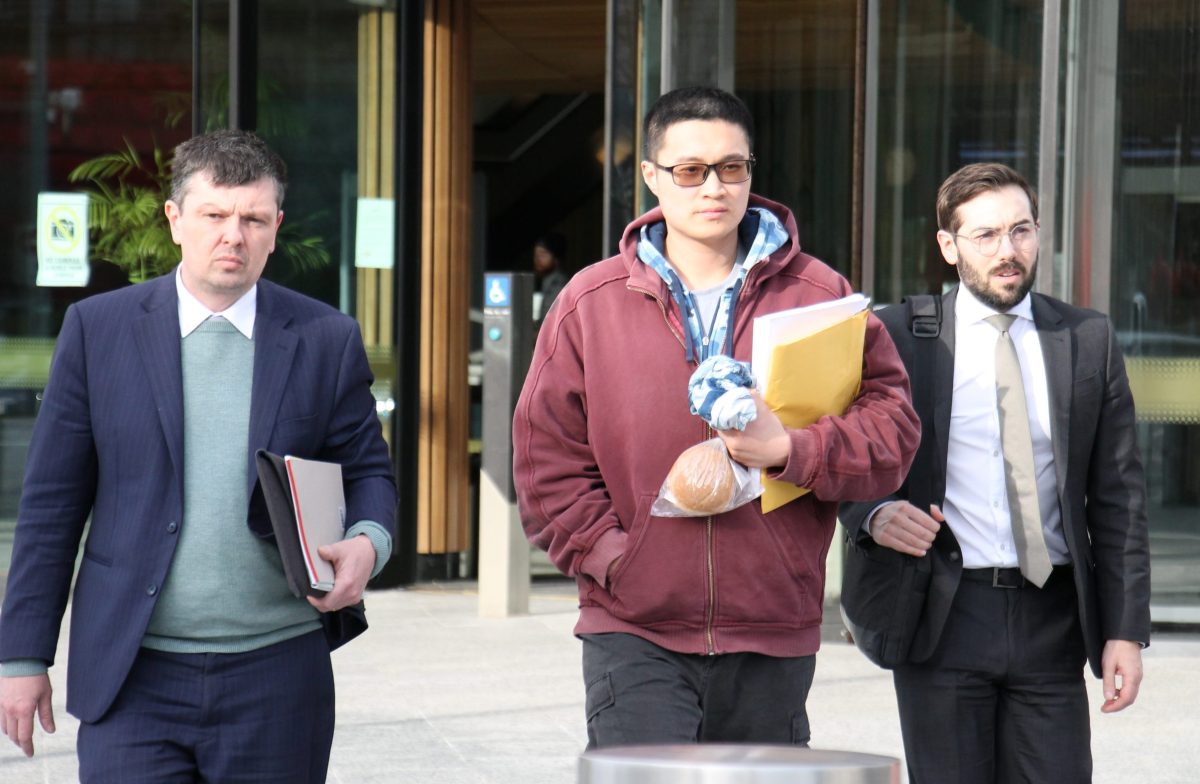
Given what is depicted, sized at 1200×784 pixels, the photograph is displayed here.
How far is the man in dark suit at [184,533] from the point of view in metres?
3.30

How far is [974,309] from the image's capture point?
3.96 m

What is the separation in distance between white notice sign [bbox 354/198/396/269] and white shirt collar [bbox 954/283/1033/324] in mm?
7082

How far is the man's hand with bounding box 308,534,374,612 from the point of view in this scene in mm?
3324

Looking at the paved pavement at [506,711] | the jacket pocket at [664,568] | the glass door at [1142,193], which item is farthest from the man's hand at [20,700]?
the glass door at [1142,193]

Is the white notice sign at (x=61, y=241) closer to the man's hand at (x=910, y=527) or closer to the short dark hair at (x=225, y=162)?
the short dark hair at (x=225, y=162)

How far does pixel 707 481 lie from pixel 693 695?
430mm

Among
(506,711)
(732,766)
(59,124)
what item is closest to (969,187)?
(732,766)

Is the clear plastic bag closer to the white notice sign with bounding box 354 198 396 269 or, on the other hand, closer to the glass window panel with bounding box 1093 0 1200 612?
the glass window panel with bounding box 1093 0 1200 612

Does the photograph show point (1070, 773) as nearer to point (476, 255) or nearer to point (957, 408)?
point (957, 408)

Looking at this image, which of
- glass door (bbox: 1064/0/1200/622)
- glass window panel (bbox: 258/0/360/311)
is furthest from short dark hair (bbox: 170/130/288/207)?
glass window panel (bbox: 258/0/360/311)

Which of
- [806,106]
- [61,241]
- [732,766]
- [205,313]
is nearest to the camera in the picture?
[732,766]

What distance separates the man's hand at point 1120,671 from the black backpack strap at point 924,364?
504 millimetres

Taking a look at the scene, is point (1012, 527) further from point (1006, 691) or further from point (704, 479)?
point (704, 479)

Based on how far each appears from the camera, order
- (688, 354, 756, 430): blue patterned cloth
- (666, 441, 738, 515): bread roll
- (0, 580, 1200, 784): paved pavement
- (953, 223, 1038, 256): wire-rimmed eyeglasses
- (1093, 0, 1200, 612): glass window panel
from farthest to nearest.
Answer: (1093, 0, 1200, 612): glass window panel
(0, 580, 1200, 784): paved pavement
(953, 223, 1038, 256): wire-rimmed eyeglasses
(666, 441, 738, 515): bread roll
(688, 354, 756, 430): blue patterned cloth
